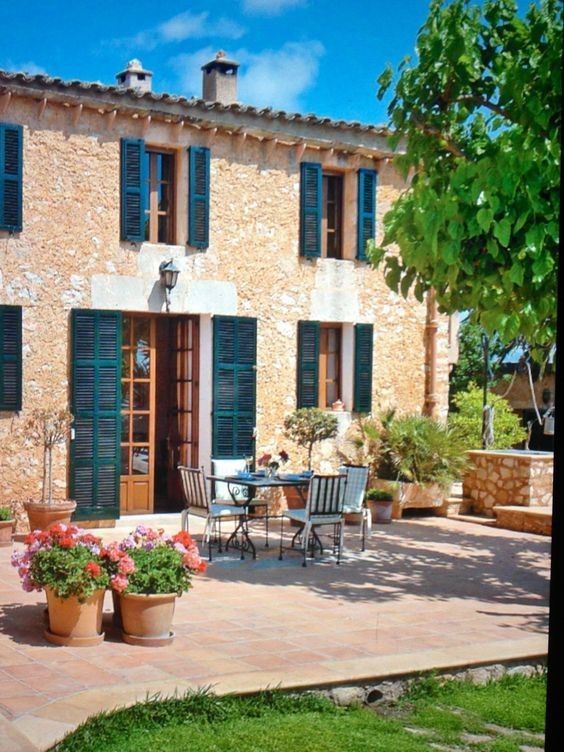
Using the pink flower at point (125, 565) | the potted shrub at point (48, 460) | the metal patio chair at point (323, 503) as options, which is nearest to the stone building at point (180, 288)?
the potted shrub at point (48, 460)

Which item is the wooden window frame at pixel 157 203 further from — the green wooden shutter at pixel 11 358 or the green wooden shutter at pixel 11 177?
the green wooden shutter at pixel 11 358

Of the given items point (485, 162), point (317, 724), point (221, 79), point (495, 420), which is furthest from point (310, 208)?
point (495, 420)

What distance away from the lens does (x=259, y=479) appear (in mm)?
9641

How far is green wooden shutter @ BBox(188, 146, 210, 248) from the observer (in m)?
11.4

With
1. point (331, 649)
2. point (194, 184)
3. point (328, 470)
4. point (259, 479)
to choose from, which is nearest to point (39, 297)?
point (194, 184)

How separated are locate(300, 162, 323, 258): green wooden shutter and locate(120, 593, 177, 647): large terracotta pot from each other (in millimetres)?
7107

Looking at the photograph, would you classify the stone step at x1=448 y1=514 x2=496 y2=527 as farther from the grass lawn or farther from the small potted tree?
the grass lawn

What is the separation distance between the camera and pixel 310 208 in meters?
12.3

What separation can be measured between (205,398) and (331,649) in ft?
20.0

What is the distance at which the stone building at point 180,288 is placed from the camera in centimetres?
1052

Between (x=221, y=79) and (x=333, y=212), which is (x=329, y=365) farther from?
(x=221, y=79)

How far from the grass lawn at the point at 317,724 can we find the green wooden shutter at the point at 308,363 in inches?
279

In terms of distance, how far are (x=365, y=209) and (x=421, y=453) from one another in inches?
129

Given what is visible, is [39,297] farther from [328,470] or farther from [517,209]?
[517,209]
